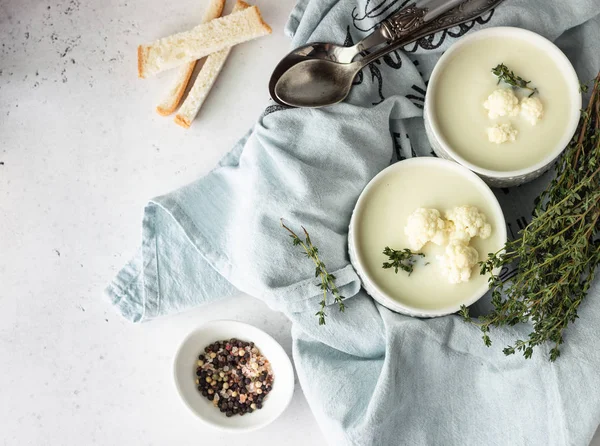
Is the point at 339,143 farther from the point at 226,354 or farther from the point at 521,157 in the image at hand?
the point at 226,354

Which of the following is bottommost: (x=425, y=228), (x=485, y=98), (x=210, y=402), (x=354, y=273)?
(x=210, y=402)

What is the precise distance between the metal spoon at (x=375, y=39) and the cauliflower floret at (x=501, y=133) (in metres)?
0.23

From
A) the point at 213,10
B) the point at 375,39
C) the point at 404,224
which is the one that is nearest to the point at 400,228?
the point at 404,224

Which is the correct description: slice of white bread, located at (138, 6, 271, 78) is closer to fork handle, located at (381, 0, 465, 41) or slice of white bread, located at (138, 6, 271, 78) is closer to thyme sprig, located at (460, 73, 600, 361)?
fork handle, located at (381, 0, 465, 41)

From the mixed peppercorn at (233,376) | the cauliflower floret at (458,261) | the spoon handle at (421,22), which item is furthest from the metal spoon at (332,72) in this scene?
the mixed peppercorn at (233,376)

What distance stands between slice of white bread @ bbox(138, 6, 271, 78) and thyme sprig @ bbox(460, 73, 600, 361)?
2.07ft

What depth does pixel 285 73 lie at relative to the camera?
127cm

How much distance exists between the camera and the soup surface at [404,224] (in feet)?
3.82

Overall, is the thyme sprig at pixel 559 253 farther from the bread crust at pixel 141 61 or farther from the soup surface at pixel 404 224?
the bread crust at pixel 141 61

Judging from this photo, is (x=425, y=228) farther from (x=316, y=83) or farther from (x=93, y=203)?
(x=93, y=203)

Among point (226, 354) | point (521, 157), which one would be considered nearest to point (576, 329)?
point (521, 157)

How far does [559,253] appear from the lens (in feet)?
3.49

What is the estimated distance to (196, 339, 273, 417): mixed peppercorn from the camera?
133 centimetres

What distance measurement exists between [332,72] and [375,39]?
0.32 ft
